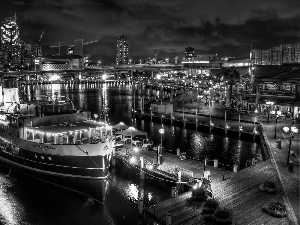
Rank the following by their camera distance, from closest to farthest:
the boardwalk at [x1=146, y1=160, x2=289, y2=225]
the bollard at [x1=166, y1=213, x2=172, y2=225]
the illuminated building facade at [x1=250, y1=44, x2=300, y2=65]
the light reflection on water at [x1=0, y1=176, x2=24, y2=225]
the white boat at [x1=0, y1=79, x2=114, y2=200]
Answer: the bollard at [x1=166, y1=213, x2=172, y2=225]
the boardwalk at [x1=146, y1=160, x2=289, y2=225]
the light reflection on water at [x1=0, y1=176, x2=24, y2=225]
the white boat at [x1=0, y1=79, x2=114, y2=200]
the illuminated building facade at [x1=250, y1=44, x2=300, y2=65]

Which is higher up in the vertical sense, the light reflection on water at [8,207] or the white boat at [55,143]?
the white boat at [55,143]

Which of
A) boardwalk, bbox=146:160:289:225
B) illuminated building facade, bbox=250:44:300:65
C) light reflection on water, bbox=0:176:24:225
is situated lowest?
light reflection on water, bbox=0:176:24:225

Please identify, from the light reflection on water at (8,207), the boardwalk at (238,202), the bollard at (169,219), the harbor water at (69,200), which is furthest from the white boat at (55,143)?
the bollard at (169,219)

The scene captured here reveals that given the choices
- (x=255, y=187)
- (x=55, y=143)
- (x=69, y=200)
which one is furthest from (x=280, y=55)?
(x=69, y=200)

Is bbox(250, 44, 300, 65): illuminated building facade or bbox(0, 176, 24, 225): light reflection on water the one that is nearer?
bbox(0, 176, 24, 225): light reflection on water

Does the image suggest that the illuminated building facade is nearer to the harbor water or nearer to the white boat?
the harbor water

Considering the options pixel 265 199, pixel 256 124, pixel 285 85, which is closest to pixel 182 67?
pixel 285 85

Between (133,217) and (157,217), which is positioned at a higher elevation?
(157,217)

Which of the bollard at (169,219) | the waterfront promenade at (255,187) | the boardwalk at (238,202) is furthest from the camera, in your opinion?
the waterfront promenade at (255,187)

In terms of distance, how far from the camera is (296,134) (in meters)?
38.9

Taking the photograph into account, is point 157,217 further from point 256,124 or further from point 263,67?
point 263,67

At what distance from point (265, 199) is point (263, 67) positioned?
70620 millimetres

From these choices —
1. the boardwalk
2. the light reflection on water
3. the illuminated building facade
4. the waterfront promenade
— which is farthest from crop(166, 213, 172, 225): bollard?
the illuminated building facade

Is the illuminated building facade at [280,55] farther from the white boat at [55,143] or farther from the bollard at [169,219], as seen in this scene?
the bollard at [169,219]
